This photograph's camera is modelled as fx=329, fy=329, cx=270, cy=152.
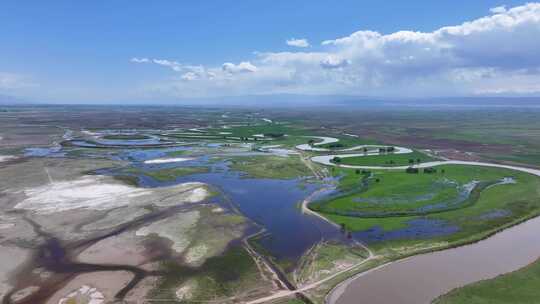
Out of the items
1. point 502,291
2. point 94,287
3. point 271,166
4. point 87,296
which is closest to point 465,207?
A: point 502,291

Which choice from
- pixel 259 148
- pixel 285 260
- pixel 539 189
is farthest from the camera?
pixel 259 148

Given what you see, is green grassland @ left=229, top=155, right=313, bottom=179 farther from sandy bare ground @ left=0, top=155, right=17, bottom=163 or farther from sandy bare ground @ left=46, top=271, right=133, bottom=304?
sandy bare ground @ left=0, top=155, right=17, bottom=163

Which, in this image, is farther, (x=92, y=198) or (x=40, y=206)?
(x=92, y=198)

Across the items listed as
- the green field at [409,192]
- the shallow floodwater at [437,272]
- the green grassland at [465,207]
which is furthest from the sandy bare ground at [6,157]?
the shallow floodwater at [437,272]

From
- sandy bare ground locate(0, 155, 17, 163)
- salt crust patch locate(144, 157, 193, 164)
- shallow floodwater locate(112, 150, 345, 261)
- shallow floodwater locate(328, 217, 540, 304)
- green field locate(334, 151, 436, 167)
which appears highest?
sandy bare ground locate(0, 155, 17, 163)

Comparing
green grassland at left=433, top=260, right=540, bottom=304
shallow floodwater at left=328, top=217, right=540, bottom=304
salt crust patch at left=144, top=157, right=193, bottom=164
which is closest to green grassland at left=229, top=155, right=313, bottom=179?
salt crust patch at left=144, top=157, right=193, bottom=164

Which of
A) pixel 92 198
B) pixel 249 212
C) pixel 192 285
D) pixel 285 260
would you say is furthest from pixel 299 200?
pixel 92 198

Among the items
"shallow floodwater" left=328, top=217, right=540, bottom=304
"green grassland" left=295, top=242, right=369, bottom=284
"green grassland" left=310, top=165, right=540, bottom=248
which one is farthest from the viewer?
"green grassland" left=310, top=165, right=540, bottom=248

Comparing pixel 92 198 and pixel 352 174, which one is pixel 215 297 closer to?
pixel 92 198
